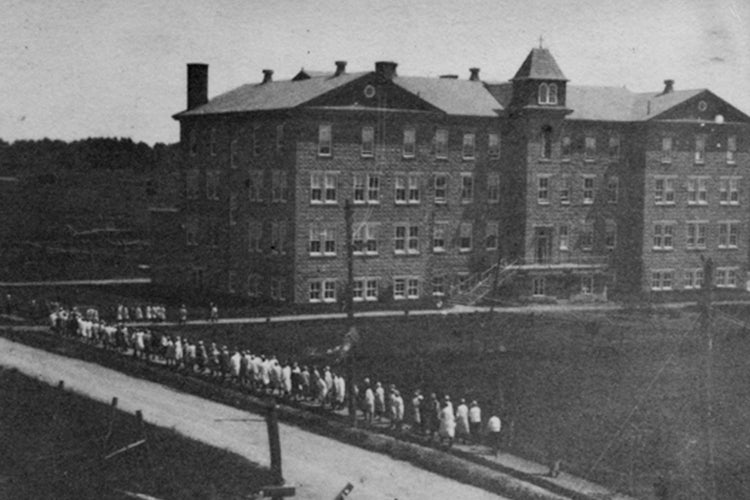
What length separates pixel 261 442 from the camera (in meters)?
29.7

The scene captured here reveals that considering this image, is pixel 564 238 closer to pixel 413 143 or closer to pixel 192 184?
pixel 413 143

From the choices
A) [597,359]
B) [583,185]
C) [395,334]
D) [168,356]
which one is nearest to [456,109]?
[583,185]

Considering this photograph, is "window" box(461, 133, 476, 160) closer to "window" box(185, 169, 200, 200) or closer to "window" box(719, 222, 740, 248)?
"window" box(185, 169, 200, 200)

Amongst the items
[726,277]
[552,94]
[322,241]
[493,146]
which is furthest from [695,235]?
[322,241]

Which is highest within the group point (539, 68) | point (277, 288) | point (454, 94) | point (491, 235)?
point (539, 68)

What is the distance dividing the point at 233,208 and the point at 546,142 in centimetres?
1777

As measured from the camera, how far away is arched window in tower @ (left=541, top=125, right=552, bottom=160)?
6275cm

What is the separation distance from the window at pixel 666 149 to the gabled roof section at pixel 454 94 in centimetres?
1017

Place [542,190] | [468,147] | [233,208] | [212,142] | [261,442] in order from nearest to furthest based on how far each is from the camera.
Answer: [261,442], [233,208], [212,142], [468,147], [542,190]

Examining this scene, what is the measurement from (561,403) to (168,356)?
14311 millimetres

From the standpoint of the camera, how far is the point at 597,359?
1673 inches

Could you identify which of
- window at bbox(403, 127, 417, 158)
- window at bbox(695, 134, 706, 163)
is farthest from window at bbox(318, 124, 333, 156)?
window at bbox(695, 134, 706, 163)

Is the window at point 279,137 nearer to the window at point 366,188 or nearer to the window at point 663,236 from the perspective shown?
the window at point 366,188

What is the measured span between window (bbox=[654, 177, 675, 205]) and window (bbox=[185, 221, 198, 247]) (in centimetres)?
2653
